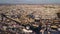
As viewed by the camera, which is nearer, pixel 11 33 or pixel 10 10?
pixel 11 33

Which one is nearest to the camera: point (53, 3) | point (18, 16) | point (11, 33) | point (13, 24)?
point (11, 33)

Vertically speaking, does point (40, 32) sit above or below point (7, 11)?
below

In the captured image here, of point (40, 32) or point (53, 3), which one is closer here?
point (40, 32)

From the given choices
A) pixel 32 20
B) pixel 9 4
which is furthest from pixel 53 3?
pixel 9 4

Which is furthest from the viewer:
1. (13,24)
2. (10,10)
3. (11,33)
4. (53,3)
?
(53,3)

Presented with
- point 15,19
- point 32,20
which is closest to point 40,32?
point 32,20

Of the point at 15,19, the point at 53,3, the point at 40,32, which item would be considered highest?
the point at 53,3

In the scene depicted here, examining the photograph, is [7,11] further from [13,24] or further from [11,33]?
[11,33]

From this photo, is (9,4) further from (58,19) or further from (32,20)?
(58,19)

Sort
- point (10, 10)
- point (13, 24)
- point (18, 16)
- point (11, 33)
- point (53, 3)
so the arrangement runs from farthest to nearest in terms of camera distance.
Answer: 1. point (53, 3)
2. point (10, 10)
3. point (18, 16)
4. point (13, 24)
5. point (11, 33)
